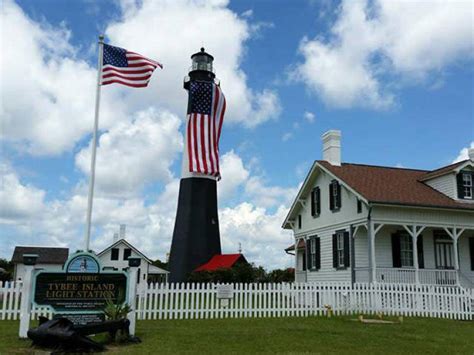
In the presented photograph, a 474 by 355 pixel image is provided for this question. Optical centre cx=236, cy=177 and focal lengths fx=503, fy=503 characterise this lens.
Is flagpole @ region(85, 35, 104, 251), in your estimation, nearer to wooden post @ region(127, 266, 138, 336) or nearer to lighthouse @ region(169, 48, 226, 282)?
wooden post @ region(127, 266, 138, 336)

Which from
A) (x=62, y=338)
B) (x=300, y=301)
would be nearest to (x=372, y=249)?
(x=300, y=301)

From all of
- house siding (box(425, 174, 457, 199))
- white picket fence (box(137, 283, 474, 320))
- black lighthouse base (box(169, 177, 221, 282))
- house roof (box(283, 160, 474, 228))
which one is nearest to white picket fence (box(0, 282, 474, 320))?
white picket fence (box(137, 283, 474, 320))

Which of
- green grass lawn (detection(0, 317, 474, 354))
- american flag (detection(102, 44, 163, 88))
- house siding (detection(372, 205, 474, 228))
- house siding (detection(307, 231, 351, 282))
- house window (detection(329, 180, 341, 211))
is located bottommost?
green grass lawn (detection(0, 317, 474, 354))

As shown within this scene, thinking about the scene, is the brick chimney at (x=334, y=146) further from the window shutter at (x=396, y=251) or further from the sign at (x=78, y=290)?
the sign at (x=78, y=290)

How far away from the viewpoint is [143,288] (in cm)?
1341

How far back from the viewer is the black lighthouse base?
3288 centimetres

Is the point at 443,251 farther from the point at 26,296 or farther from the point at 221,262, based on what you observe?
the point at 26,296

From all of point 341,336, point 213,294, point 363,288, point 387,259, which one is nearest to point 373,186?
point 387,259

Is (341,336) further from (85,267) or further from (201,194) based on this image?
(201,194)

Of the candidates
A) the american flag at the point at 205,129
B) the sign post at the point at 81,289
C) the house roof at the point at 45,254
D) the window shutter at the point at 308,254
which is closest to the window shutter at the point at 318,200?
the window shutter at the point at 308,254

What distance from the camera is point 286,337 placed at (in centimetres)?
1030

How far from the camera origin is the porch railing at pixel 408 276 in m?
19.3

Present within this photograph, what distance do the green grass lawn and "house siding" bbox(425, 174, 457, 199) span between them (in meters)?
8.51

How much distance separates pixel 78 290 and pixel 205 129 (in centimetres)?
1955
